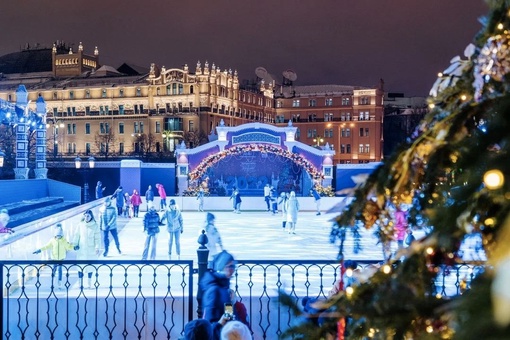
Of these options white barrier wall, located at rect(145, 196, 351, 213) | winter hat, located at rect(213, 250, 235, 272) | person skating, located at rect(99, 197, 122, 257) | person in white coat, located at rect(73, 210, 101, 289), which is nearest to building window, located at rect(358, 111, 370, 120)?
white barrier wall, located at rect(145, 196, 351, 213)

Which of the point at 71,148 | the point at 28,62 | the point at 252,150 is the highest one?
the point at 28,62

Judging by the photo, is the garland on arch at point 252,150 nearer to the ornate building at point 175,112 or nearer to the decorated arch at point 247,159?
the decorated arch at point 247,159

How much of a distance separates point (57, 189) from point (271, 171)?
39.3 feet

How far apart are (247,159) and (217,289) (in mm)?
29215

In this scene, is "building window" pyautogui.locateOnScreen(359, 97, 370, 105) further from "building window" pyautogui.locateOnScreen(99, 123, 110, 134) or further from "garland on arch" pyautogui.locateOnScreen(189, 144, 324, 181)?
"garland on arch" pyautogui.locateOnScreen(189, 144, 324, 181)

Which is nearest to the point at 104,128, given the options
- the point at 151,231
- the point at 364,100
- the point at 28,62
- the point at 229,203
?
the point at 364,100

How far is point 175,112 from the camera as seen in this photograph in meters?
70.9

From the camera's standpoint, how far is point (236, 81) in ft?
256

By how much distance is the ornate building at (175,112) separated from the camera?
70625mm

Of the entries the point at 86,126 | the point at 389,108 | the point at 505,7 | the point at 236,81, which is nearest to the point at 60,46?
the point at 86,126

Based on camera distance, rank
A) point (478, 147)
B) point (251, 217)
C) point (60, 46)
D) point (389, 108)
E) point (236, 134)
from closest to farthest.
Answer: point (478, 147) < point (251, 217) < point (236, 134) < point (389, 108) < point (60, 46)

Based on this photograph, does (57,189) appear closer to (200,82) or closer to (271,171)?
(271,171)

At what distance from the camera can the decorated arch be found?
108 ft

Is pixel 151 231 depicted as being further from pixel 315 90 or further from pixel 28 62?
pixel 28 62
